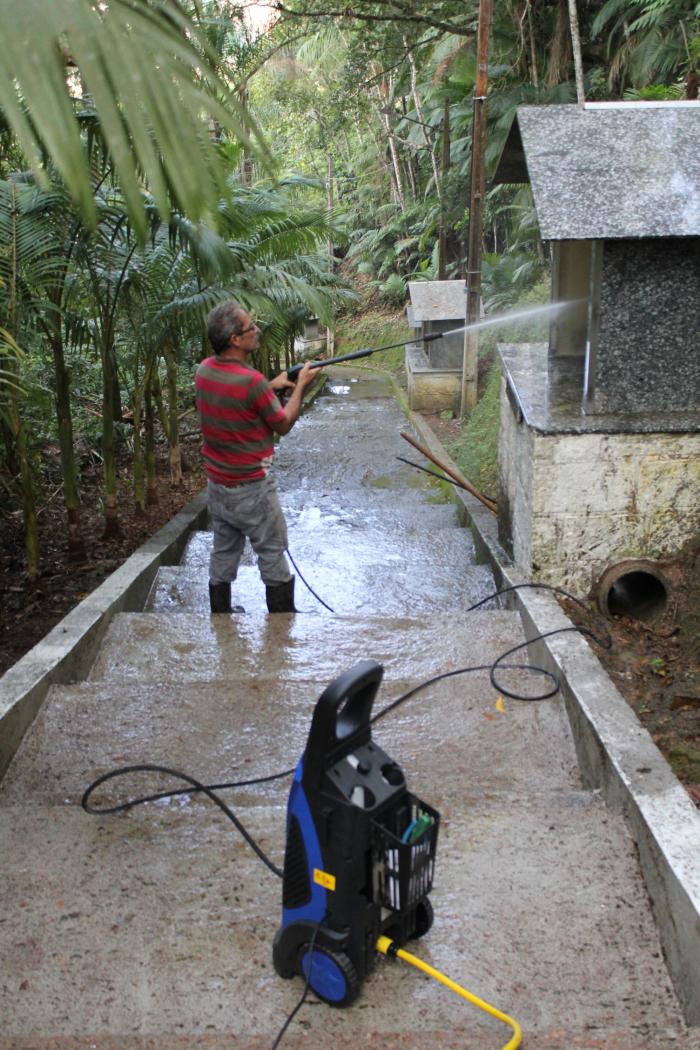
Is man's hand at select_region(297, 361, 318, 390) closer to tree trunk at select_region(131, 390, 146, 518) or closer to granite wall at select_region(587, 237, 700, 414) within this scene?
granite wall at select_region(587, 237, 700, 414)

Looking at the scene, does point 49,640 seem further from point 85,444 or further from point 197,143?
point 85,444

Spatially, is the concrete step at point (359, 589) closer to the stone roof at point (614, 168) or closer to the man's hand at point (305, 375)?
the man's hand at point (305, 375)

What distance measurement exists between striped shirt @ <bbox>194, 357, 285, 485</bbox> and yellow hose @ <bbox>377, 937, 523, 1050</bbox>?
291cm

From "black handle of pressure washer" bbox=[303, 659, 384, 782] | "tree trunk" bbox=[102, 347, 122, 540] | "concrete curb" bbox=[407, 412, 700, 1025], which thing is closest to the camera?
"black handle of pressure washer" bbox=[303, 659, 384, 782]

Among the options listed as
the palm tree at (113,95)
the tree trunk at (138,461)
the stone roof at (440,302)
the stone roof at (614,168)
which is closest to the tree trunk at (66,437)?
the tree trunk at (138,461)

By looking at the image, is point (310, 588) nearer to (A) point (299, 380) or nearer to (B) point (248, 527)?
(B) point (248, 527)

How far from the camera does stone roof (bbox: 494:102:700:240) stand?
3.97 m

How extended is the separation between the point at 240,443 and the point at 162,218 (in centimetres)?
358

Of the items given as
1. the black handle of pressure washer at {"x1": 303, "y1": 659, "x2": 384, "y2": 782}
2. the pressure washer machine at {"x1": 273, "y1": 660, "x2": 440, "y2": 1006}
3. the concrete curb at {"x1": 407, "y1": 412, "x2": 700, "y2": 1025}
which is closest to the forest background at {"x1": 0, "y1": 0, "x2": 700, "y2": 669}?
the black handle of pressure washer at {"x1": 303, "y1": 659, "x2": 384, "y2": 782}

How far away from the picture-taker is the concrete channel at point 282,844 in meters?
1.99

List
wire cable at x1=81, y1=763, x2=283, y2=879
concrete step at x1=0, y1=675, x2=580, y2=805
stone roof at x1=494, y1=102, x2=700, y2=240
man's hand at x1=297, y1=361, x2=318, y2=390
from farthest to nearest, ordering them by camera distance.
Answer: man's hand at x1=297, y1=361, x2=318, y2=390 < stone roof at x1=494, y1=102, x2=700, y2=240 < concrete step at x1=0, y1=675, x2=580, y2=805 < wire cable at x1=81, y1=763, x2=283, y2=879

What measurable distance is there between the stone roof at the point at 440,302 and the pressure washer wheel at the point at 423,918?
1172cm

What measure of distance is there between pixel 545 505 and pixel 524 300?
930cm

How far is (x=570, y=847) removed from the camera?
99.0 inches
